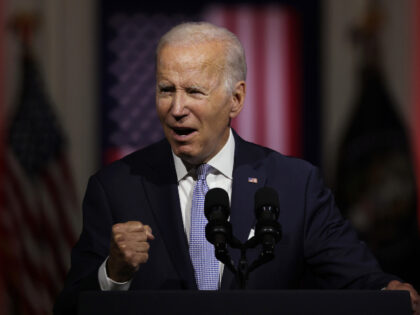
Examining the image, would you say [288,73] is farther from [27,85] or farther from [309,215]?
[309,215]

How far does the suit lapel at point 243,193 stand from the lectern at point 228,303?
15.8 inches

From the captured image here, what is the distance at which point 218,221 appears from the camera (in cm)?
179

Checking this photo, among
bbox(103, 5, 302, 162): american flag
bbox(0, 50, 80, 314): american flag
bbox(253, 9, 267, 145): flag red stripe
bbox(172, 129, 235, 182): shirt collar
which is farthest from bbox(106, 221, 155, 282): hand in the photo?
bbox(253, 9, 267, 145): flag red stripe

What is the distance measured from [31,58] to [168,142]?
333cm

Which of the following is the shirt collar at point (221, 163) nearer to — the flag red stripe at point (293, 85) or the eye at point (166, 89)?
the eye at point (166, 89)

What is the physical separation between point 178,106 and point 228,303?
69 centimetres

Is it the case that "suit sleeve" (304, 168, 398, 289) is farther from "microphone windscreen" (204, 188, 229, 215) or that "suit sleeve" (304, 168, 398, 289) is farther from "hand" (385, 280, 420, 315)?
"microphone windscreen" (204, 188, 229, 215)

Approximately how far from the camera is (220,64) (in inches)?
87.1

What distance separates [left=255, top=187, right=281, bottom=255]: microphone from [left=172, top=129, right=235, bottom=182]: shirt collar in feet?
1.59

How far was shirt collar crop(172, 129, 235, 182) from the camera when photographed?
2346mm

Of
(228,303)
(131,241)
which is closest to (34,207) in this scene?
(131,241)

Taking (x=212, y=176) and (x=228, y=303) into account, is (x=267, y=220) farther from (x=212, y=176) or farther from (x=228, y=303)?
(x=212, y=176)

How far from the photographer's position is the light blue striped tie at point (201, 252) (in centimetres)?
217

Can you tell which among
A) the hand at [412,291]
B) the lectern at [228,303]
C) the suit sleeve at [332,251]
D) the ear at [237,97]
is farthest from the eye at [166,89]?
the hand at [412,291]
